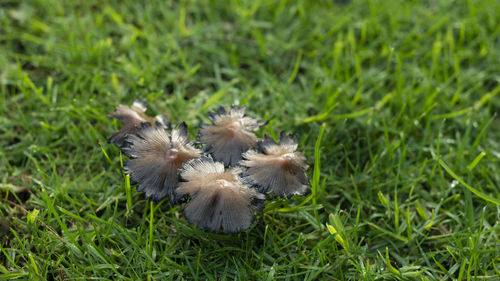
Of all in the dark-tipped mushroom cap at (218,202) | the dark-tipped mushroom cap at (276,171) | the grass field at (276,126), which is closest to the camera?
the dark-tipped mushroom cap at (218,202)

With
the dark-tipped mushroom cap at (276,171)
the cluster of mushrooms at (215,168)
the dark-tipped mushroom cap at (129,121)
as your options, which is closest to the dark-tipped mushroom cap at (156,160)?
the cluster of mushrooms at (215,168)

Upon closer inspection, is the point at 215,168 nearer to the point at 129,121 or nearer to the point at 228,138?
the point at 228,138

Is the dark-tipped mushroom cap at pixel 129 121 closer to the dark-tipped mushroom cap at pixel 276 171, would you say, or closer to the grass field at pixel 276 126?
the grass field at pixel 276 126

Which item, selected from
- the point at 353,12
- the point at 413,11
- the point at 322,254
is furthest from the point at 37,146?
the point at 413,11

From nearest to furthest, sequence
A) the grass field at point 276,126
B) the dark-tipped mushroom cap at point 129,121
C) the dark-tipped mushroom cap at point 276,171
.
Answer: the dark-tipped mushroom cap at point 276,171, the grass field at point 276,126, the dark-tipped mushroom cap at point 129,121

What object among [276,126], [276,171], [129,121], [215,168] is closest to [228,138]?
[215,168]

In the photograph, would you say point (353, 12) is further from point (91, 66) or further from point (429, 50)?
point (91, 66)

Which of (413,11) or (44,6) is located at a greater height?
(413,11)
